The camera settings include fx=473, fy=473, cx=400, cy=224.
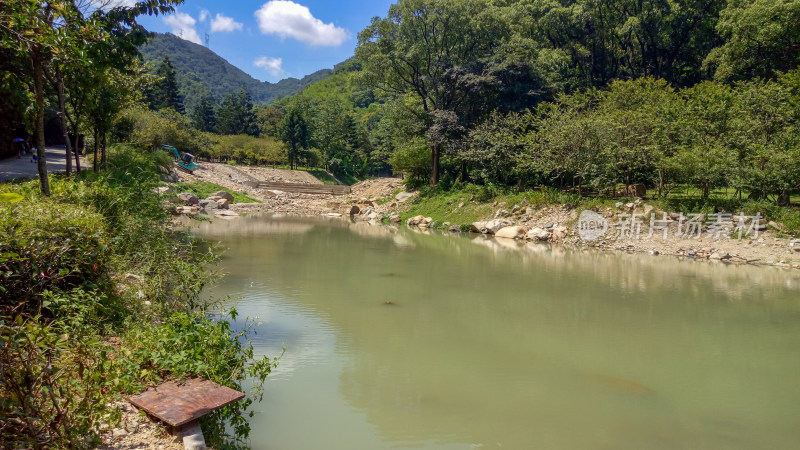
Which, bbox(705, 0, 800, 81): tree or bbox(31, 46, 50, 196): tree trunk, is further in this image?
bbox(705, 0, 800, 81): tree

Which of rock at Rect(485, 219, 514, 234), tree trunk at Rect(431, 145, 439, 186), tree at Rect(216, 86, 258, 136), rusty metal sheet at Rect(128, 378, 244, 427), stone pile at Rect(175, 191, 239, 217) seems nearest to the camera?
rusty metal sheet at Rect(128, 378, 244, 427)

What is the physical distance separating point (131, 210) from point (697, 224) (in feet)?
53.8

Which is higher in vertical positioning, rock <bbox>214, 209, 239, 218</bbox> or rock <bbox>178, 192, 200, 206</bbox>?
rock <bbox>178, 192, 200, 206</bbox>

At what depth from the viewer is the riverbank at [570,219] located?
14445mm

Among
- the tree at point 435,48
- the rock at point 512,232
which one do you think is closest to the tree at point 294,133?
the tree at point 435,48

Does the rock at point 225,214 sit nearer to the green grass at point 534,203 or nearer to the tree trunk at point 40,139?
the green grass at point 534,203

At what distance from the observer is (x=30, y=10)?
4480 mm

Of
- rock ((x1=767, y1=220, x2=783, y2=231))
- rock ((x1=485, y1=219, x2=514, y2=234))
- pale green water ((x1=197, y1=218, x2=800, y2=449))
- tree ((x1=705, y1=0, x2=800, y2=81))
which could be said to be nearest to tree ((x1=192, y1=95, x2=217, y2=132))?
rock ((x1=485, y1=219, x2=514, y2=234))

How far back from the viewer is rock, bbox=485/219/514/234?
67.4 ft

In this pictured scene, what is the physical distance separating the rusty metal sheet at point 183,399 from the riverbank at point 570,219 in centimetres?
1544

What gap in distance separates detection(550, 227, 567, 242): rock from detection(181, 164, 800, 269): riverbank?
0.01 meters

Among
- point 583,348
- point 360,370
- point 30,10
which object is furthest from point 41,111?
point 583,348

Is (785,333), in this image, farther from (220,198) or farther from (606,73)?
(606,73)

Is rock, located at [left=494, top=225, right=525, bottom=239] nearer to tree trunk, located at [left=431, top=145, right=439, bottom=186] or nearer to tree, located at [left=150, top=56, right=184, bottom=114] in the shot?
tree trunk, located at [left=431, top=145, right=439, bottom=186]
